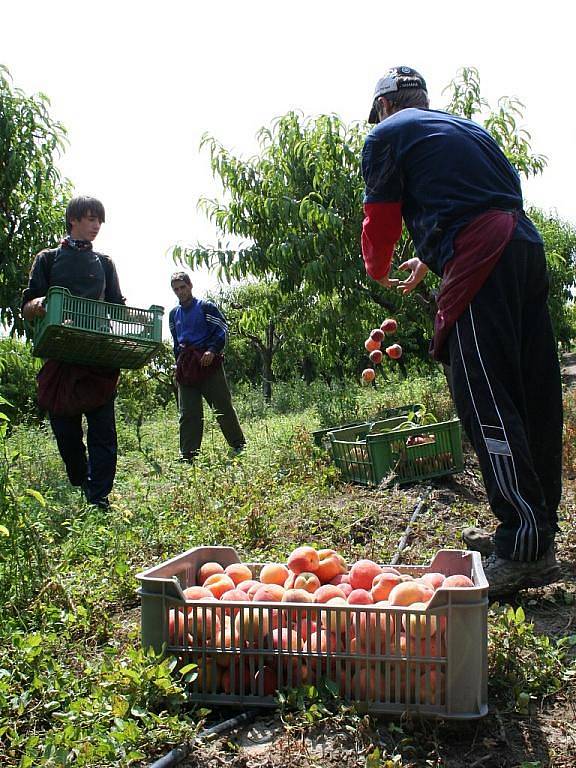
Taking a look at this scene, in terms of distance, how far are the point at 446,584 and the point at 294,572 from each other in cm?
54

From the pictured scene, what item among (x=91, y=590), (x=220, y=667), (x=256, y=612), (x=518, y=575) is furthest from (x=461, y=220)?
(x=91, y=590)

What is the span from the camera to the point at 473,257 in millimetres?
2717

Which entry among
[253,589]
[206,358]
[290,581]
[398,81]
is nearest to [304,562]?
[290,581]

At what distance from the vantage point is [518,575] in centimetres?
271

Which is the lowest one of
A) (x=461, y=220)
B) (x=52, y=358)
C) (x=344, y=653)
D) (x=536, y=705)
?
(x=536, y=705)

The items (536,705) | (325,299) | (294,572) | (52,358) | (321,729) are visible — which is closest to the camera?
(321,729)

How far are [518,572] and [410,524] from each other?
142 centimetres

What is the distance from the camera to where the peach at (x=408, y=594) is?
2104 mm

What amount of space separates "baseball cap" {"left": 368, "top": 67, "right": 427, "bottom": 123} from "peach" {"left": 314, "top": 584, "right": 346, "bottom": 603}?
2106 millimetres

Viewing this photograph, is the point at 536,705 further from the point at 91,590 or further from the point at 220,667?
the point at 91,590

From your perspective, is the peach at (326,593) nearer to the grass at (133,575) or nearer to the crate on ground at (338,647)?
the crate on ground at (338,647)

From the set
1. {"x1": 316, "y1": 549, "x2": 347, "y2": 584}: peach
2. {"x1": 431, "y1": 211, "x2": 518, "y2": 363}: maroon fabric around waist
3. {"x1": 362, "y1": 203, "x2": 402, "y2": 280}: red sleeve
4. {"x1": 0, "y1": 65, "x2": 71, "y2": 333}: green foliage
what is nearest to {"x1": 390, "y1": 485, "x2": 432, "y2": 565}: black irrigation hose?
{"x1": 316, "y1": 549, "x2": 347, "y2": 584}: peach

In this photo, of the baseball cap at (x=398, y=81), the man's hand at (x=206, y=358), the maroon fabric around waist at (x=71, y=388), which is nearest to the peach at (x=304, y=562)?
the baseball cap at (x=398, y=81)

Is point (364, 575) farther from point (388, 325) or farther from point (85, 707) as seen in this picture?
point (388, 325)
